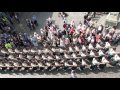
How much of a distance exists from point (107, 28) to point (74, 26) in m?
2.93

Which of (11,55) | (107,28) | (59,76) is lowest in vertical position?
(59,76)

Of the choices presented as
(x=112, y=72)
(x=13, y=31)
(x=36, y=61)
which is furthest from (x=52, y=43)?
(x=112, y=72)

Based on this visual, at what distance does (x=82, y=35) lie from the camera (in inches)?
945

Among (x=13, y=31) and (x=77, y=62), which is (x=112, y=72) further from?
(x=13, y=31)

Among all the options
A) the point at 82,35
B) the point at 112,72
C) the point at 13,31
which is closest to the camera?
the point at 112,72

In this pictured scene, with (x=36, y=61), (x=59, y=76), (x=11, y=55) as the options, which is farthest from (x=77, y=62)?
(x=11, y=55)

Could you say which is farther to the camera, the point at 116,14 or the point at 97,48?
the point at 116,14

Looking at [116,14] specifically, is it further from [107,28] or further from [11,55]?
[11,55]

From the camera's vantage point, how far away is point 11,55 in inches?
933

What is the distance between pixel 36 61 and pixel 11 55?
2.25m

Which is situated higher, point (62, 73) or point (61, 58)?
point (61, 58)

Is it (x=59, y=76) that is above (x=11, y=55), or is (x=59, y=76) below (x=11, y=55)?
below

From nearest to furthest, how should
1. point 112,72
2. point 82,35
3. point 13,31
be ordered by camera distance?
point 112,72 < point 82,35 < point 13,31

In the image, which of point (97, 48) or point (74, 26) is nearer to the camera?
point (97, 48)
